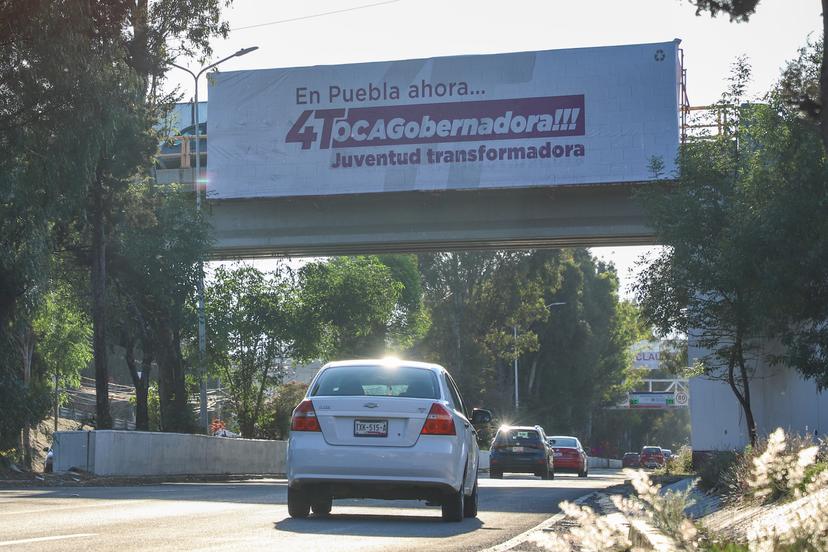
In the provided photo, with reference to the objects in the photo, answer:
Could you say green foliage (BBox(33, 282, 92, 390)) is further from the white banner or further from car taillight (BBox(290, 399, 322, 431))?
car taillight (BBox(290, 399, 322, 431))

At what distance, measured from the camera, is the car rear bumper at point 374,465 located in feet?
42.5

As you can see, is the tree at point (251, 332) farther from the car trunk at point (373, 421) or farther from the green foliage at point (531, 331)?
the car trunk at point (373, 421)

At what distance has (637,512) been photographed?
4523 millimetres

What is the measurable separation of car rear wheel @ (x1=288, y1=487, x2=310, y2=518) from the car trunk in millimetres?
812

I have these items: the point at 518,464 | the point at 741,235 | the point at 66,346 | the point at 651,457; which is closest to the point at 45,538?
the point at 741,235

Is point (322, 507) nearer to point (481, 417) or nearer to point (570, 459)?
point (481, 417)

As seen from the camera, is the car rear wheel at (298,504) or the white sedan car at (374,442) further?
the car rear wheel at (298,504)

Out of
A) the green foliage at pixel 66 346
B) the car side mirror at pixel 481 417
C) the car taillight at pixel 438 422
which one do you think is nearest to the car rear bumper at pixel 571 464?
the green foliage at pixel 66 346

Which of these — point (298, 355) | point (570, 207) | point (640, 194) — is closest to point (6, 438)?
point (640, 194)

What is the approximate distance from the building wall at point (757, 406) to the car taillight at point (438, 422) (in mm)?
21416

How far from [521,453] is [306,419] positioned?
A: 27.6 metres

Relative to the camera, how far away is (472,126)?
3969 cm

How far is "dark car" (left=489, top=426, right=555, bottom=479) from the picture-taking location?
40062 millimetres

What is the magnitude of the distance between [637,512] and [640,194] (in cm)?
2704
